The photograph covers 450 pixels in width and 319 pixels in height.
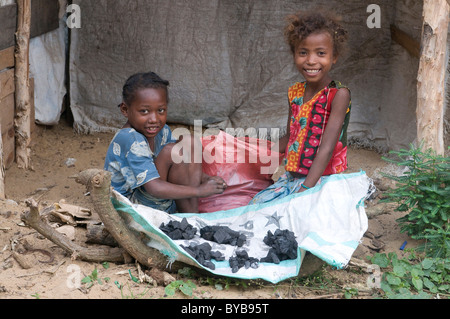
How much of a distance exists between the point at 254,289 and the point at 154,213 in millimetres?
658

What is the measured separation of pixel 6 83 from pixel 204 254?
2339 millimetres

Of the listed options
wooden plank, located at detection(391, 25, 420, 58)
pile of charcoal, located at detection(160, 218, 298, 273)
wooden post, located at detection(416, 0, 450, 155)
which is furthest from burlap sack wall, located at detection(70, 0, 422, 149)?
pile of charcoal, located at detection(160, 218, 298, 273)

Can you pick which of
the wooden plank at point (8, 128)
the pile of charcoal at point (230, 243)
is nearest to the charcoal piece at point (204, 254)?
the pile of charcoal at point (230, 243)

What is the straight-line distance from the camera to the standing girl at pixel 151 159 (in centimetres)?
298

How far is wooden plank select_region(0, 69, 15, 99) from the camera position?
4027 mm

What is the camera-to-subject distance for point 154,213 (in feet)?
9.37

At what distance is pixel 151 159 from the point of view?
3.01 m

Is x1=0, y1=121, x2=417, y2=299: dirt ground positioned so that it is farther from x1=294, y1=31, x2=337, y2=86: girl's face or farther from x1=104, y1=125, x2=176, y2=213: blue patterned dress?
x1=294, y1=31, x2=337, y2=86: girl's face

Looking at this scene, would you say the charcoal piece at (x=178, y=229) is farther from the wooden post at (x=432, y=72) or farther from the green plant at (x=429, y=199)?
the wooden post at (x=432, y=72)

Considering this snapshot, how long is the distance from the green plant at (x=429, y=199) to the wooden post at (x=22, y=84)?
9.04ft

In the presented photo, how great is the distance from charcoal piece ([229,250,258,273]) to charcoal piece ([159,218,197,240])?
28cm

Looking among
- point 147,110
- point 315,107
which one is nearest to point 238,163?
point 315,107

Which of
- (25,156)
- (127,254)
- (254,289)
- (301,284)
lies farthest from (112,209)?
(25,156)

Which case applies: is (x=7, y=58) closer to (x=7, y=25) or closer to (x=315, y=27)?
(x=7, y=25)
